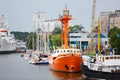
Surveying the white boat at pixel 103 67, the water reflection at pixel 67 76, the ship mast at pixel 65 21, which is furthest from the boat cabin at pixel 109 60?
the ship mast at pixel 65 21

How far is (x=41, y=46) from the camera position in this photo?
565 feet

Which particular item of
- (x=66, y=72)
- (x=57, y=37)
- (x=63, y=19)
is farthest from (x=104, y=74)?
(x=57, y=37)

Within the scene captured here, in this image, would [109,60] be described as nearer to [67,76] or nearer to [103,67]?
[103,67]

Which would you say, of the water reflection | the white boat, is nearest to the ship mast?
the water reflection

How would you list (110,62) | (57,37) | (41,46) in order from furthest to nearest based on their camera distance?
(57,37)
(41,46)
(110,62)

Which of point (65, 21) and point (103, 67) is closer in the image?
point (103, 67)

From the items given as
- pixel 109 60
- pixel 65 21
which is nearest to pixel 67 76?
pixel 109 60

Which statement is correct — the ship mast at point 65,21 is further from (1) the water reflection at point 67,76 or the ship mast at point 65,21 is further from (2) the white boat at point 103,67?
(2) the white boat at point 103,67

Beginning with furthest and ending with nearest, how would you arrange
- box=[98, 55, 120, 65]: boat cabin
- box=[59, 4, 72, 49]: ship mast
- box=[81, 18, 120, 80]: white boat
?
box=[59, 4, 72, 49]: ship mast < box=[98, 55, 120, 65]: boat cabin < box=[81, 18, 120, 80]: white boat

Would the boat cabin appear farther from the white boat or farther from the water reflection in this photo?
the water reflection

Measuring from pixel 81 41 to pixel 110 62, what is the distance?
118m

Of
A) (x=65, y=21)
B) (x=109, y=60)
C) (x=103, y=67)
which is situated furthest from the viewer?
(x=65, y=21)

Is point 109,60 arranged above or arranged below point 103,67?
above

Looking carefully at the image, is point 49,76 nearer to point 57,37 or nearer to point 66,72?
point 66,72
